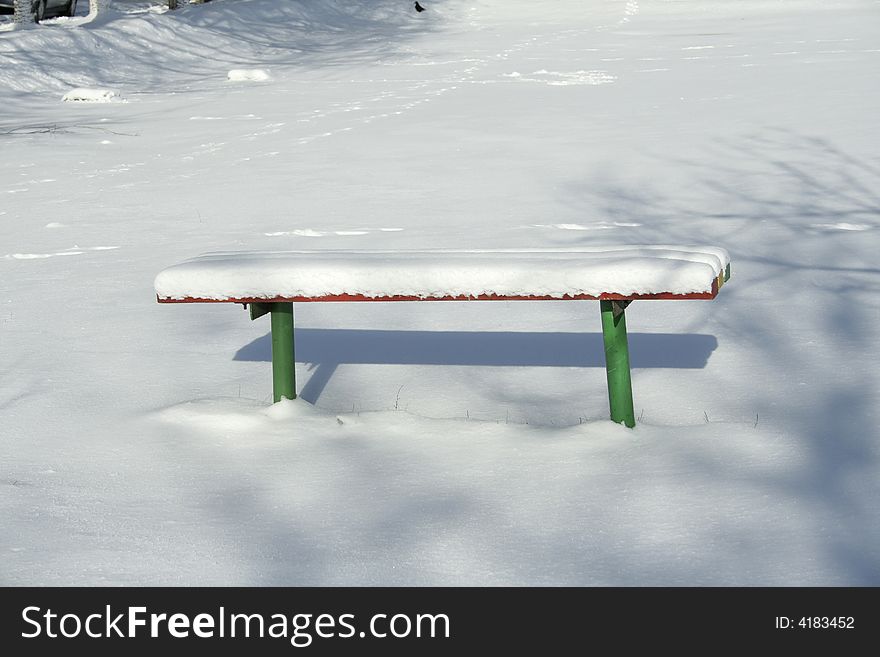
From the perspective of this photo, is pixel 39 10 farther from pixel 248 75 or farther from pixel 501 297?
pixel 501 297

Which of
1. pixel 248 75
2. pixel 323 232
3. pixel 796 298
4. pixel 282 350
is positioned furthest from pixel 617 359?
pixel 248 75

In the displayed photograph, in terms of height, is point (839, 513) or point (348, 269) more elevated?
point (348, 269)

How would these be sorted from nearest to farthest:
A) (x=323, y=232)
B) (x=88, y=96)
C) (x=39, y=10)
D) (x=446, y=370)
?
(x=446, y=370) → (x=323, y=232) → (x=88, y=96) → (x=39, y=10)

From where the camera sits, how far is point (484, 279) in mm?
3838

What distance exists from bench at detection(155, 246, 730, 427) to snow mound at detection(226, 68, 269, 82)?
14.1m

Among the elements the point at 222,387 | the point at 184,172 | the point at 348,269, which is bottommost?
the point at 184,172

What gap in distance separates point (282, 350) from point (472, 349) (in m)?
1.11

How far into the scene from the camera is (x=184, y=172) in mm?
10164

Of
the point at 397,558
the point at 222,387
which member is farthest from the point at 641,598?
the point at 222,387

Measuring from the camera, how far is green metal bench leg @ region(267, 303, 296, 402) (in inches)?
169

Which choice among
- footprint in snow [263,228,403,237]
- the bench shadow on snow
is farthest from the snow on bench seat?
footprint in snow [263,228,403,237]

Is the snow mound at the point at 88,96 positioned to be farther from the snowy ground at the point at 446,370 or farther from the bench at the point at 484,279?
the bench at the point at 484,279

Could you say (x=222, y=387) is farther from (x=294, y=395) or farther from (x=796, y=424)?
(x=796, y=424)

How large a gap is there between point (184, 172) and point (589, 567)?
781cm
